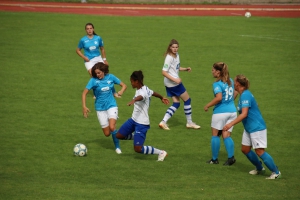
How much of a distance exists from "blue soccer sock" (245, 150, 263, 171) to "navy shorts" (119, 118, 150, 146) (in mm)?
2385

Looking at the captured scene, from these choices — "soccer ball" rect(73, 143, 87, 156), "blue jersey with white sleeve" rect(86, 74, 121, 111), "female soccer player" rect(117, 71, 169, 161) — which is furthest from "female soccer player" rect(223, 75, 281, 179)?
"soccer ball" rect(73, 143, 87, 156)

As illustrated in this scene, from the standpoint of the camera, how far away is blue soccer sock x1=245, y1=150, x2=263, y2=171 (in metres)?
12.4

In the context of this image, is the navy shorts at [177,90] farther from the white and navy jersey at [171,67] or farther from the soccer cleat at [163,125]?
the soccer cleat at [163,125]

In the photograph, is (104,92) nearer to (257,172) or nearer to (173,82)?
(173,82)

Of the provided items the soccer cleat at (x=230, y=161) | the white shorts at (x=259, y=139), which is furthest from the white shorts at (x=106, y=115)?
the white shorts at (x=259, y=139)

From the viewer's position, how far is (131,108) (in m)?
19.0

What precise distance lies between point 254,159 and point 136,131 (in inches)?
107

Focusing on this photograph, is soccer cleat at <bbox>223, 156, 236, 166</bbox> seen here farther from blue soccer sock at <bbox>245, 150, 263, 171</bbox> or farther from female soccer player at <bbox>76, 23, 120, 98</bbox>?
female soccer player at <bbox>76, 23, 120, 98</bbox>

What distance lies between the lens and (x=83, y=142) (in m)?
15.3

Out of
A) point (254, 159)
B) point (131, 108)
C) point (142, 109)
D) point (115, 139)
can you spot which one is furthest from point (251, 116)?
point (131, 108)

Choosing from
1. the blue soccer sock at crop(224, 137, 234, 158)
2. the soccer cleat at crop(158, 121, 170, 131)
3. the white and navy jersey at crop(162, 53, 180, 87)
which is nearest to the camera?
the blue soccer sock at crop(224, 137, 234, 158)

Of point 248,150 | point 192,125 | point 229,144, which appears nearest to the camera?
point 248,150

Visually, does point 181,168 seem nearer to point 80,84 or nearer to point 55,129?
point 55,129

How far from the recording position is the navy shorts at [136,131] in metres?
13.4
